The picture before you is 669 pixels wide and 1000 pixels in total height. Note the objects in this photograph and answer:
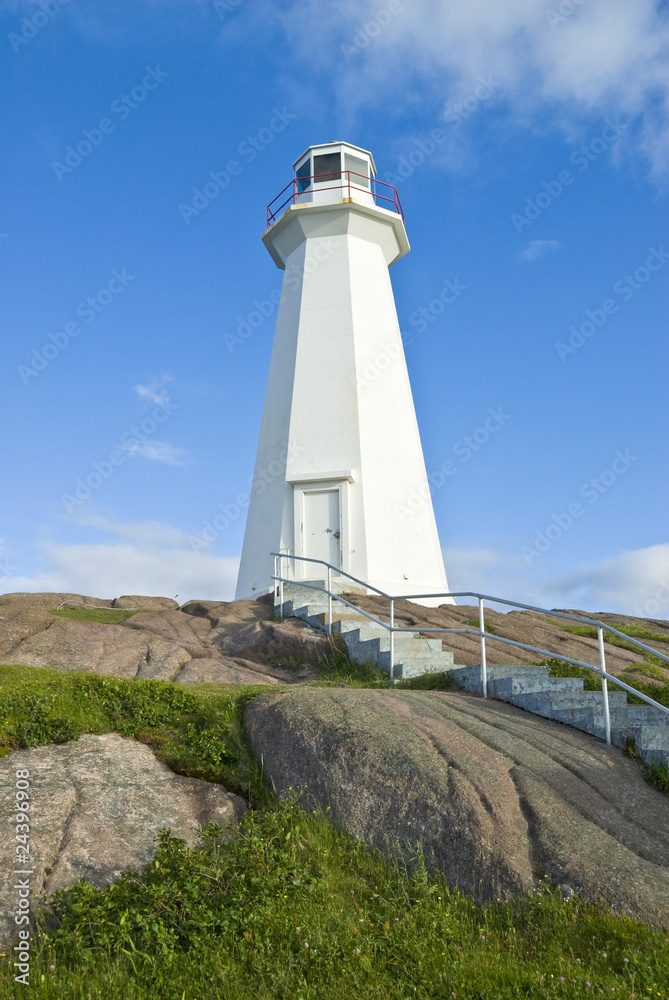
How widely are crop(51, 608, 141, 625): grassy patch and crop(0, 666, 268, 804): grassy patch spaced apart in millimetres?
7696

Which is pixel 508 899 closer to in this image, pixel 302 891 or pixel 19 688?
pixel 302 891

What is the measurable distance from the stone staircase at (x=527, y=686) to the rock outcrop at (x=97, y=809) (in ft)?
13.2

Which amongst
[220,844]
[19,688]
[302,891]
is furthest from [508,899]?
[19,688]

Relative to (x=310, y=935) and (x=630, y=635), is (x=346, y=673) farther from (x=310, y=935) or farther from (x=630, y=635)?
(x=630, y=635)

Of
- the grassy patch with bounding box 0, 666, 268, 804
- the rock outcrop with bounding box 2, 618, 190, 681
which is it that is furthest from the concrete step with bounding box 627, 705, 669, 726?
the rock outcrop with bounding box 2, 618, 190, 681

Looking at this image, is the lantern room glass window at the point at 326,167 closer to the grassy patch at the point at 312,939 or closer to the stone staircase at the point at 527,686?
the stone staircase at the point at 527,686

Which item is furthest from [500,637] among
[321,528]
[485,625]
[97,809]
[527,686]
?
[321,528]

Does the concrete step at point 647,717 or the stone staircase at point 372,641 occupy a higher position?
the stone staircase at point 372,641

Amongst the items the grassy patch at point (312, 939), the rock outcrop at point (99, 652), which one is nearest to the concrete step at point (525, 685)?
the grassy patch at point (312, 939)

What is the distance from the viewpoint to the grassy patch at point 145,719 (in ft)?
27.7

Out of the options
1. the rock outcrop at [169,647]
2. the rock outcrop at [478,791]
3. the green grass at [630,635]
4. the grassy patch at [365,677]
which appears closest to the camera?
the rock outcrop at [478,791]

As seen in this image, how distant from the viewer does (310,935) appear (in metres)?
5.89

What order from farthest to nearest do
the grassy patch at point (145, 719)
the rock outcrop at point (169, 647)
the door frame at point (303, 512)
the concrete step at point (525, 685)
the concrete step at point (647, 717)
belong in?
1. the door frame at point (303, 512)
2. the rock outcrop at point (169, 647)
3. the concrete step at point (647, 717)
4. the concrete step at point (525, 685)
5. the grassy patch at point (145, 719)

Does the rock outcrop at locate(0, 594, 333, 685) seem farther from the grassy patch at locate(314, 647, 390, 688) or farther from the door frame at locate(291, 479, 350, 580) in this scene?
the door frame at locate(291, 479, 350, 580)
